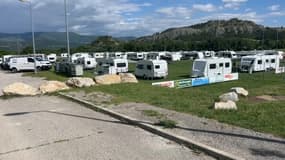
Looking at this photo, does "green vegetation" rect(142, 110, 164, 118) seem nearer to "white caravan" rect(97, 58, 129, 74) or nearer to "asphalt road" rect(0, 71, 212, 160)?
"asphalt road" rect(0, 71, 212, 160)

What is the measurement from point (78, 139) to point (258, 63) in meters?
43.5

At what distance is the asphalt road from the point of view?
6766mm

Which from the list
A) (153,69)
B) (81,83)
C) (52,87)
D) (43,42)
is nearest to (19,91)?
(52,87)

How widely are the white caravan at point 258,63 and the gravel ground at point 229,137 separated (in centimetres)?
Answer: 3974

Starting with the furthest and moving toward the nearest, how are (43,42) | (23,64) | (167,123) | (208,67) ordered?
(43,42), (23,64), (208,67), (167,123)

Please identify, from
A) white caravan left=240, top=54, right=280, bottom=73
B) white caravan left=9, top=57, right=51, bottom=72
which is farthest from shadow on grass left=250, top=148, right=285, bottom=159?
white caravan left=240, top=54, right=280, bottom=73

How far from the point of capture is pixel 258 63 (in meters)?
47.6

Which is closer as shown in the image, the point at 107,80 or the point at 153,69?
the point at 107,80

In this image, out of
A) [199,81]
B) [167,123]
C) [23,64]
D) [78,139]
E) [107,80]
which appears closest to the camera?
[78,139]

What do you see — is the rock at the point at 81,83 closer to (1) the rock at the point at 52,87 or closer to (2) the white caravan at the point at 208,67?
(1) the rock at the point at 52,87

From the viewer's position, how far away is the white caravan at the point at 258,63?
4694 centimetres

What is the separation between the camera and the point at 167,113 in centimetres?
1023

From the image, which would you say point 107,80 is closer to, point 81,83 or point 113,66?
point 81,83

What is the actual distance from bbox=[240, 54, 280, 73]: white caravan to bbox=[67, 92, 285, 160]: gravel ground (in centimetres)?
3974
